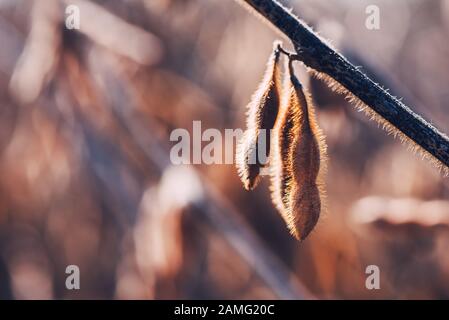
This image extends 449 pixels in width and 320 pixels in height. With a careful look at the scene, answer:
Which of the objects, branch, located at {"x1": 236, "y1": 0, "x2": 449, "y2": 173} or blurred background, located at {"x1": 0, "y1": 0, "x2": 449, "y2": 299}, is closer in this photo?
branch, located at {"x1": 236, "y1": 0, "x2": 449, "y2": 173}

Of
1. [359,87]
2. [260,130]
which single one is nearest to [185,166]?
[260,130]

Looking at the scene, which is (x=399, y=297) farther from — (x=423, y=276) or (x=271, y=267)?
(x=271, y=267)

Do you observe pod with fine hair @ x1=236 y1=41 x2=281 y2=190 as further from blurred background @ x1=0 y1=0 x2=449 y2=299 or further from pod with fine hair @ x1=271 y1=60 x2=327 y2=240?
blurred background @ x1=0 y1=0 x2=449 y2=299

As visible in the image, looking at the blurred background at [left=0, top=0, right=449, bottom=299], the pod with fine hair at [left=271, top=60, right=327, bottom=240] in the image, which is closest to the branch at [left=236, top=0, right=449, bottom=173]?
the pod with fine hair at [left=271, top=60, right=327, bottom=240]

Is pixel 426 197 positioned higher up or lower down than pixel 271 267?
Answer: higher up

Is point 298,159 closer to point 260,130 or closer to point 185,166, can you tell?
point 260,130

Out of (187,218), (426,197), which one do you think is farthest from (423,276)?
(187,218)
